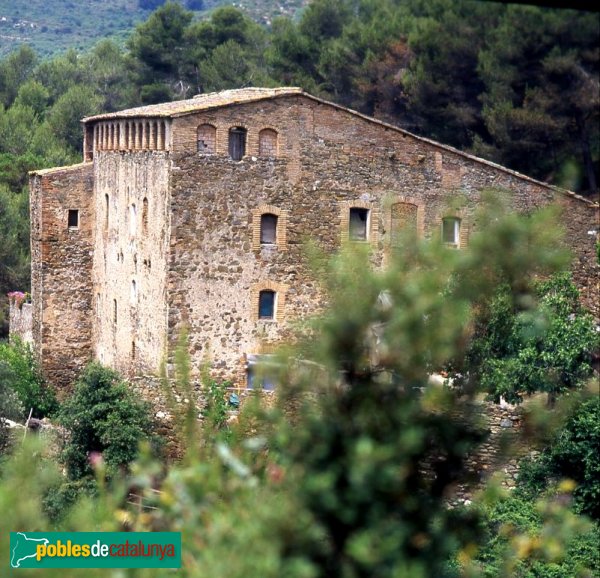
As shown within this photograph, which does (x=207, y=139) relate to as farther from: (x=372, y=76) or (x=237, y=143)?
(x=372, y=76)

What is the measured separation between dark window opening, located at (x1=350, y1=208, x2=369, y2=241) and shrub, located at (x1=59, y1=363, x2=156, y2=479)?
4790 mm

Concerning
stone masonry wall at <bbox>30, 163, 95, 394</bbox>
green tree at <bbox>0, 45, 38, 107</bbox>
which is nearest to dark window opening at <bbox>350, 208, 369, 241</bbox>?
stone masonry wall at <bbox>30, 163, 95, 394</bbox>

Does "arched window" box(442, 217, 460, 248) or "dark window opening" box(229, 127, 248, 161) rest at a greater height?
"dark window opening" box(229, 127, 248, 161)

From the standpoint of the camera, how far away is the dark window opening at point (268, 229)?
2359 centimetres

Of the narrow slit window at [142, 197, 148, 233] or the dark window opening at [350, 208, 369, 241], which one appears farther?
the narrow slit window at [142, 197, 148, 233]

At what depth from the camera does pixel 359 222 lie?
24.2 metres

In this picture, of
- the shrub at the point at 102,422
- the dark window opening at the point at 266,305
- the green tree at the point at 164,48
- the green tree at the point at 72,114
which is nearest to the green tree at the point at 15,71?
the green tree at the point at 72,114

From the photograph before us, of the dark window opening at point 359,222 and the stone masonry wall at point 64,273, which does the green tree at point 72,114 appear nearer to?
the stone masonry wall at point 64,273

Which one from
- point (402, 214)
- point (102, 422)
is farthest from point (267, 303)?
point (102, 422)

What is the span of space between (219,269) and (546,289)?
5.54 m

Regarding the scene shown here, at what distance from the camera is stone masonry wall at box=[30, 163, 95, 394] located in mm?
28516

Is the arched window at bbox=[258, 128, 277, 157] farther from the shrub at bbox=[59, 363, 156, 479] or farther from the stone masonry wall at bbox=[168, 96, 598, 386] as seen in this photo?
the shrub at bbox=[59, 363, 156, 479]

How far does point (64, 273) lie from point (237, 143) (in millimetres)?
7014

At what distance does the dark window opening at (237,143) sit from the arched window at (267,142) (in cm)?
28
